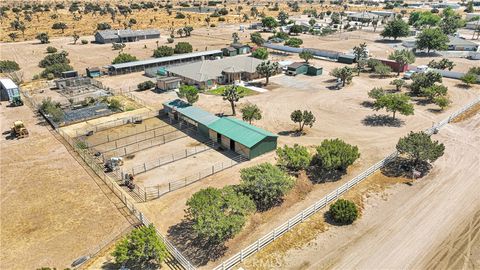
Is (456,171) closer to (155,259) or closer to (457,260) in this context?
(457,260)

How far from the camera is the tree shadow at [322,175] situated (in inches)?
1594

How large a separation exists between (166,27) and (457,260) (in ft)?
472

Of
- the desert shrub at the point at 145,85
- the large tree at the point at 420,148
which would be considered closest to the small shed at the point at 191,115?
the desert shrub at the point at 145,85

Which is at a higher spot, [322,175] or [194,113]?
[194,113]

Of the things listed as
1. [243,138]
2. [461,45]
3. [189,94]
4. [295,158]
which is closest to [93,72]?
[189,94]

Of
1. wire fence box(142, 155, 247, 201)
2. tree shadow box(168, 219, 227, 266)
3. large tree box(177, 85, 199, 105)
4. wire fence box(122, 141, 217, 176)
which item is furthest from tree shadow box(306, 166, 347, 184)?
large tree box(177, 85, 199, 105)

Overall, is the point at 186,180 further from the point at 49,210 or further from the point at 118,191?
the point at 49,210

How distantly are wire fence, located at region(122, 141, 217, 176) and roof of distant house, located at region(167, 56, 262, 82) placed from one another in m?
27.5

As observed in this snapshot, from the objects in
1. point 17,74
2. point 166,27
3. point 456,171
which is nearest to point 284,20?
point 166,27

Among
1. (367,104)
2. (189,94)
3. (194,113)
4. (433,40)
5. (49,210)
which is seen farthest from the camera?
(433,40)

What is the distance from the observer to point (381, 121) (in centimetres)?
5688

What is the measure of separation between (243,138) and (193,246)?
18810 millimetres

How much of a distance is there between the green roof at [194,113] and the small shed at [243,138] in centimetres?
240

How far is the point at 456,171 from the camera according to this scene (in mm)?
41688
